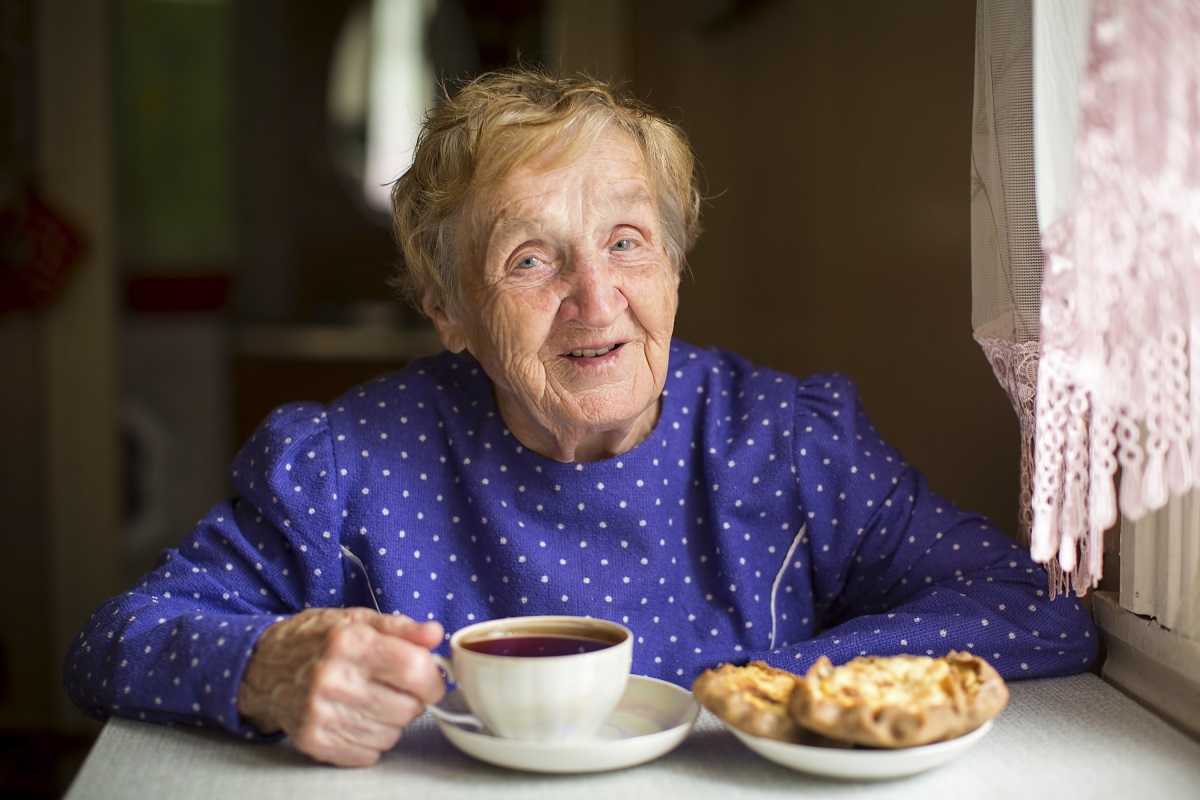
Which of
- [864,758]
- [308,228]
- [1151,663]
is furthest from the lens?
[308,228]

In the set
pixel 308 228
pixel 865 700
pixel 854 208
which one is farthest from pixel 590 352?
pixel 308 228

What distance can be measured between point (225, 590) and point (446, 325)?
0.39 metres

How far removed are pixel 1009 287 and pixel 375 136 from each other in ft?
10.0

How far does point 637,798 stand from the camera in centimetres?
83

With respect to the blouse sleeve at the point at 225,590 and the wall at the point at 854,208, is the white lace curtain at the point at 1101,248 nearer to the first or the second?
the wall at the point at 854,208

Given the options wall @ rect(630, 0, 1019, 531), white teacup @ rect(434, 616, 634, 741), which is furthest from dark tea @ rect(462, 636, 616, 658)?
wall @ rect(630, 0, 1019, 531)

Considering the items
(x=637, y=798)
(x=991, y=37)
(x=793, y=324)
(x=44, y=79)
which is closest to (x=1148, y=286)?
(x=991, y=37)

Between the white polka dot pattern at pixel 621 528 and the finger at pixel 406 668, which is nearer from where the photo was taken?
the finger at pixel 406 668

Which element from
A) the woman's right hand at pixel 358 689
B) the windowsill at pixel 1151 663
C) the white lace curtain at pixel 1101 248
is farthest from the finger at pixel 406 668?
the windowsill at pixel 1151 663

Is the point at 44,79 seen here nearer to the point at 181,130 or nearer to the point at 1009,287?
the point at 181,130

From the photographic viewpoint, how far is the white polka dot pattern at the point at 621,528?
1.22 m

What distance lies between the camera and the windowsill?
0.99 meters

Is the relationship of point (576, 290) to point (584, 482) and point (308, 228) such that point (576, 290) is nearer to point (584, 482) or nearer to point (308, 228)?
point (584, 482)

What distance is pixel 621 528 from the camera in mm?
1277
